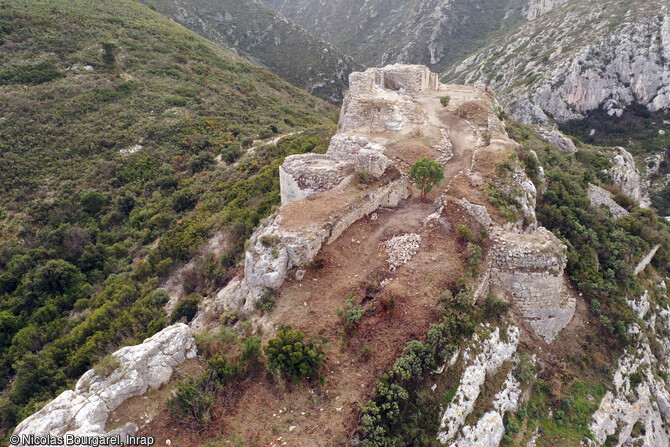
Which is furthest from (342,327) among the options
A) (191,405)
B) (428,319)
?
(191,405)

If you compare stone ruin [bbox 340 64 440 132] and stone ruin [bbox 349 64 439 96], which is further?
stone ruin [bbox 349 64 439 96]

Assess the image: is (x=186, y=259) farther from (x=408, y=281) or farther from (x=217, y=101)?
(x=217, y=101)

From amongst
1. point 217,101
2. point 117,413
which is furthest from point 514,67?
point 117,413

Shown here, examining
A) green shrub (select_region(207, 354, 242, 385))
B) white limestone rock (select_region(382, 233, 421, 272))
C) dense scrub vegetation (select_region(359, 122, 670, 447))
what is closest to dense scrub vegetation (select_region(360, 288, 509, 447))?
dense scrub vegetation (select_region(359, 122, 670, 447))

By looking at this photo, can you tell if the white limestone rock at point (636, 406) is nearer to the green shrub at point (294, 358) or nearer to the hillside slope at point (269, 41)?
the green shrub at point (294, 358)

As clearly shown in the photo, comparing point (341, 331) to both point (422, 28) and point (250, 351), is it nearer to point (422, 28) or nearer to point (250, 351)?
point (250, 351)

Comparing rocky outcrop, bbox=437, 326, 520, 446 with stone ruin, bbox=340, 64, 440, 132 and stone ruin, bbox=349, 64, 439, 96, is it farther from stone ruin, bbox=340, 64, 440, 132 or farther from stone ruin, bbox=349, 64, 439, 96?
stone ruin, bbox=349, 64, 439, 96
